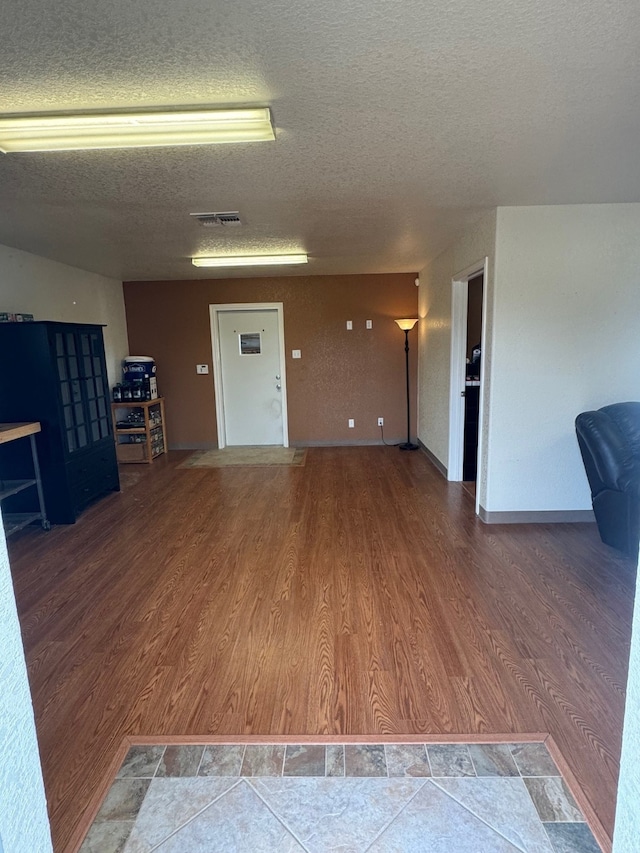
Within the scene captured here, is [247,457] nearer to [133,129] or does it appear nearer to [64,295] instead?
[64,295]

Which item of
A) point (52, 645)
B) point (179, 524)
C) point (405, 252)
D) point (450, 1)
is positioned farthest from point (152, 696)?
point (405, 252)

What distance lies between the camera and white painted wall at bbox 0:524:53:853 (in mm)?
744

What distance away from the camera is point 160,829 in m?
1.30

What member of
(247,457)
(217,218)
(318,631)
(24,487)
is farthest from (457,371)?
(24,487)

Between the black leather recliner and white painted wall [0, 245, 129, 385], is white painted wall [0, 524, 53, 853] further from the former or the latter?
white painted wall [0, 245, 129, 385]

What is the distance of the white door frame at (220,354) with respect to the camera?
591 centimetres

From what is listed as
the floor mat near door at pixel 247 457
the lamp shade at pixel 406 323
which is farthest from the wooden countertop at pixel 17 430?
the lamp shade at pixel 406 323

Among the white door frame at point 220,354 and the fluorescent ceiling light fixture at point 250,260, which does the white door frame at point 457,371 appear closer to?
the fluorescent ceiling light fixture at point 250,260

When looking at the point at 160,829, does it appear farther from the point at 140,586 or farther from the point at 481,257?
the point at 481,257

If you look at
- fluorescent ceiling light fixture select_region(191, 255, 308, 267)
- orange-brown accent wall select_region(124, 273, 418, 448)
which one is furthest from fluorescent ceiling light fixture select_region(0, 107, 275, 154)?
orange-brown accent wall select_region(124, 273, 418, 448)

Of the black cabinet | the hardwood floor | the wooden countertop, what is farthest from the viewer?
the black cabinet

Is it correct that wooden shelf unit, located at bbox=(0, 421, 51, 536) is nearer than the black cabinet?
Yes

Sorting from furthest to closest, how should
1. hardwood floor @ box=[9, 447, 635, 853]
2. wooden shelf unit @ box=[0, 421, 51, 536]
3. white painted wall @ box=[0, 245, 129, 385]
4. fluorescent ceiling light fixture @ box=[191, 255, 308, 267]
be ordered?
fluorescent ceiling light fixture @ box=[191, 255, 308, 267] → white painted wall @ box=[0, 245, 129, 385] → wooden shelf unit @ box=[0, 421, 51, 536] → hardwood floor @ box=[9, 447, 635, 853]

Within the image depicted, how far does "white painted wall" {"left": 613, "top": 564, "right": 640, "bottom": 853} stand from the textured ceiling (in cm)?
161
